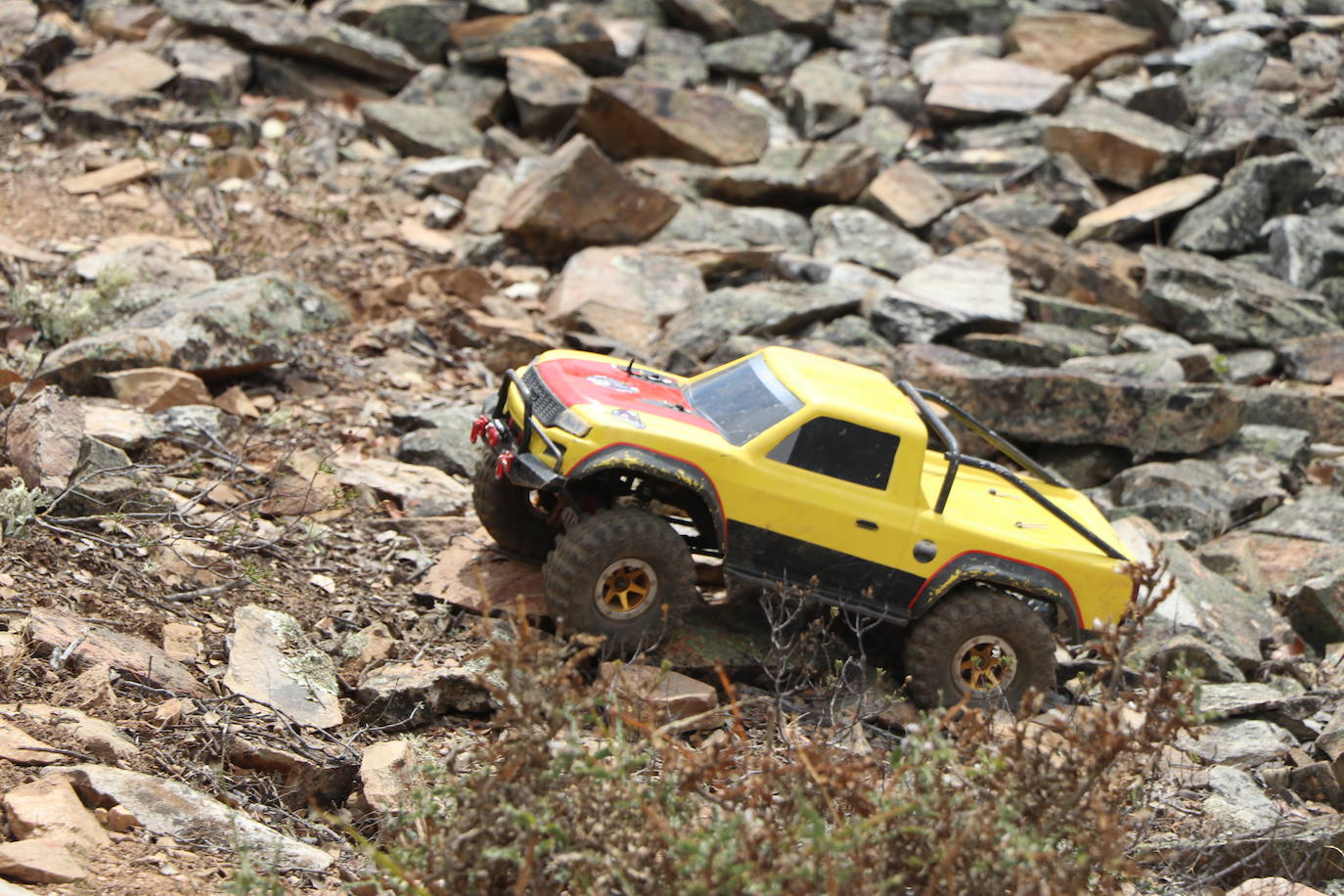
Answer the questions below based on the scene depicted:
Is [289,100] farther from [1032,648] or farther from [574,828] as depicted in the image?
[574,828]

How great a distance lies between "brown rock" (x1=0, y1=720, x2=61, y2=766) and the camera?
4.02m

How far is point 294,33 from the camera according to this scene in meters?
13.7

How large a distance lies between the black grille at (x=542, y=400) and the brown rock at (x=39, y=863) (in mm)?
2718

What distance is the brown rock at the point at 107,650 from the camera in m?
4.72

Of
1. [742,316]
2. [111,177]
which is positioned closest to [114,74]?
[111,177]

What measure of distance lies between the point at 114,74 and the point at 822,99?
8.00 meters

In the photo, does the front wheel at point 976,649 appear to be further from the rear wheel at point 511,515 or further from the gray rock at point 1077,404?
the gray rock at point 1077,404

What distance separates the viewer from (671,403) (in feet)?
20.0

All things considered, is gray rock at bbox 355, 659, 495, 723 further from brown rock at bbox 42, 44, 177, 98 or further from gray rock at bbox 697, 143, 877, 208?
brown rock at bbox 42, 44, 177, 98

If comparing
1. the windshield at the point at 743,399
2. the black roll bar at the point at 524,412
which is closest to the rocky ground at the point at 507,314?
the black roll bar at the point at 524,412

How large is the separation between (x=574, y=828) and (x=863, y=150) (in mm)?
11324

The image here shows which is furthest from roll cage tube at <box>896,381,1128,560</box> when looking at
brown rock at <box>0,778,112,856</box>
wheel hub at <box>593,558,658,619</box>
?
brown rock at <box>0,778,112,856</box>

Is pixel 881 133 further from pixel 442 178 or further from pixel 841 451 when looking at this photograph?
pixel 841 451

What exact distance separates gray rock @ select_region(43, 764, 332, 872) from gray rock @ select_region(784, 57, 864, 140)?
12.4 meters
